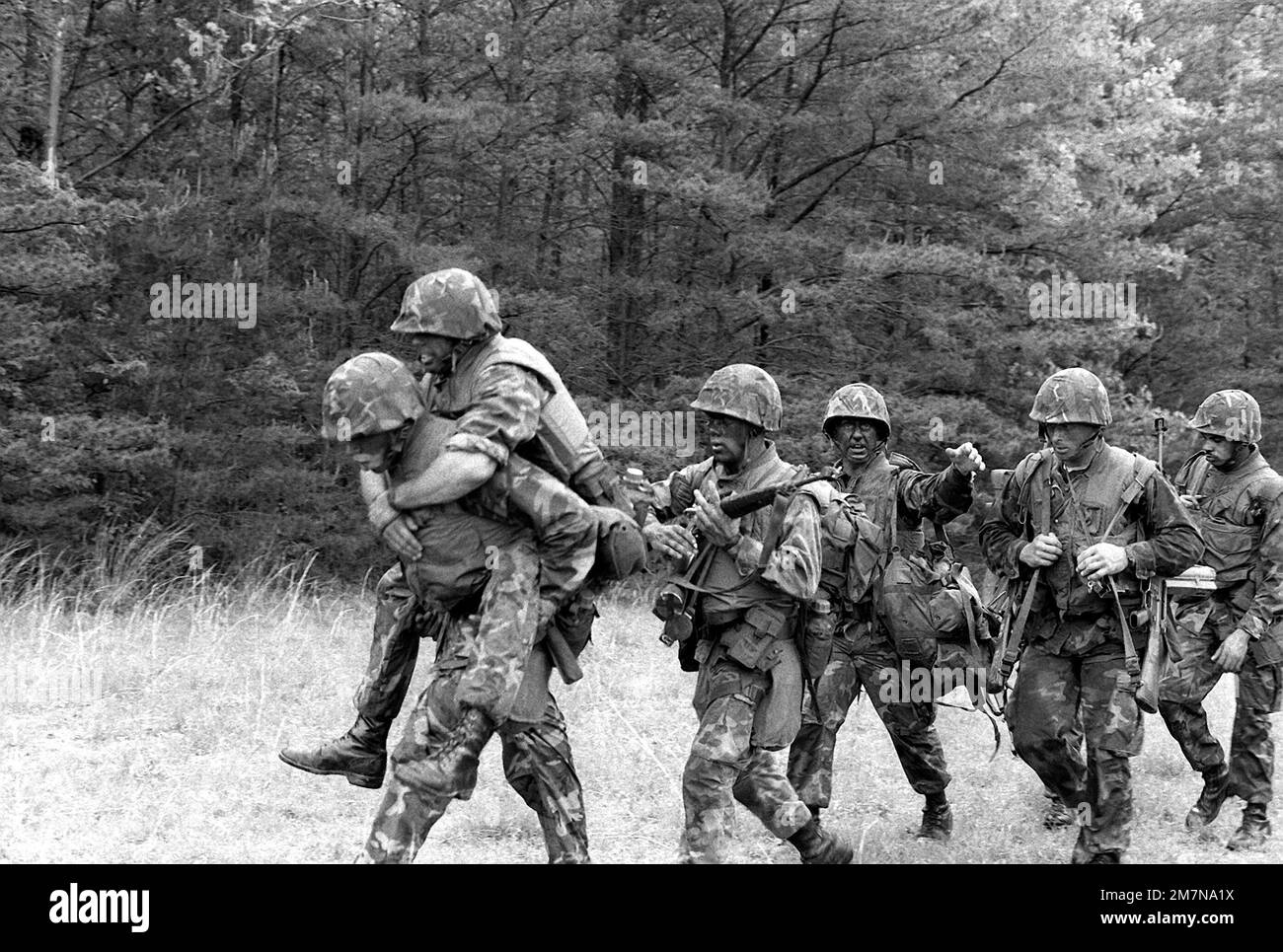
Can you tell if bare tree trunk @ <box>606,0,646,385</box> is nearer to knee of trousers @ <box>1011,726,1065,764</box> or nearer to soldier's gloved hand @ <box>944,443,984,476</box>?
soldier's gloved hand @ <box>944,443,984,476</box>

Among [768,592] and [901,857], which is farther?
[901,857]

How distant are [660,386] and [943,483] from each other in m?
11.2

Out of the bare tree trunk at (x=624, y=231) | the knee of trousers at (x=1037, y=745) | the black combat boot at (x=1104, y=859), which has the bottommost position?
the black combat boot at (x=1104, y=859)

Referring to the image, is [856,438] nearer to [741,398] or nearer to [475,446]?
[741,398]

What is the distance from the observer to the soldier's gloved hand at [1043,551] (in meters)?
5.92

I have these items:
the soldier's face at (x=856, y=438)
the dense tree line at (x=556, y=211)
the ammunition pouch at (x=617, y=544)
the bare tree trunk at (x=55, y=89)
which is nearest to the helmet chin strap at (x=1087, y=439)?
the soldier's face at (x=856, y=438)

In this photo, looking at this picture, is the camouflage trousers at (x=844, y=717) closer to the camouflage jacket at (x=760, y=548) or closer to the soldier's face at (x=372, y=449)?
the camouflage jacket at (x=760, y=548)

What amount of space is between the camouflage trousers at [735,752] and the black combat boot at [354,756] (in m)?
1.27

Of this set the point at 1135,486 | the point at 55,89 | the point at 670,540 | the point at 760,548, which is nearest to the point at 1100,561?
the point at 1135,486

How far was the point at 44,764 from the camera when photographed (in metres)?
6.77

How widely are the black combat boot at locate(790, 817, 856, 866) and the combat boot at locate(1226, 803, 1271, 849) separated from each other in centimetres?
267

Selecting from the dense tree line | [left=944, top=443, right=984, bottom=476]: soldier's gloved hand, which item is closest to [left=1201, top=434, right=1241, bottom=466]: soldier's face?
[left=944, top=443, right=984, bottom=476]: soldier's gloved hand
